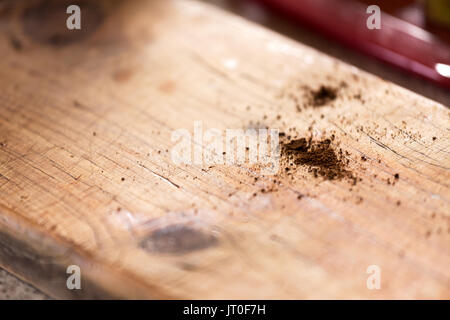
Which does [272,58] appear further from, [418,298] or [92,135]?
[418,298]

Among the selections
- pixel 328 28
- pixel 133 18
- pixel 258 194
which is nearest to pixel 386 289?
pixel 258 194

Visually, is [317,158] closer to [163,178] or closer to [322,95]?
[322,95]

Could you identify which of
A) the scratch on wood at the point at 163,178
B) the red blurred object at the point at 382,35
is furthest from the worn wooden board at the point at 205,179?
the red blurred object at the point at 382,35

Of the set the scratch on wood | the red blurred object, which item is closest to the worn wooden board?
the scratch on wood

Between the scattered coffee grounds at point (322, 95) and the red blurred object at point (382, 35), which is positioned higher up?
the red blurred object at point (382, 35)

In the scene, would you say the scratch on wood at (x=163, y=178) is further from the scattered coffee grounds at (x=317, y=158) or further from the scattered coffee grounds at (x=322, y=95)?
the scattered coffee grounds at (x=322, y=95)
